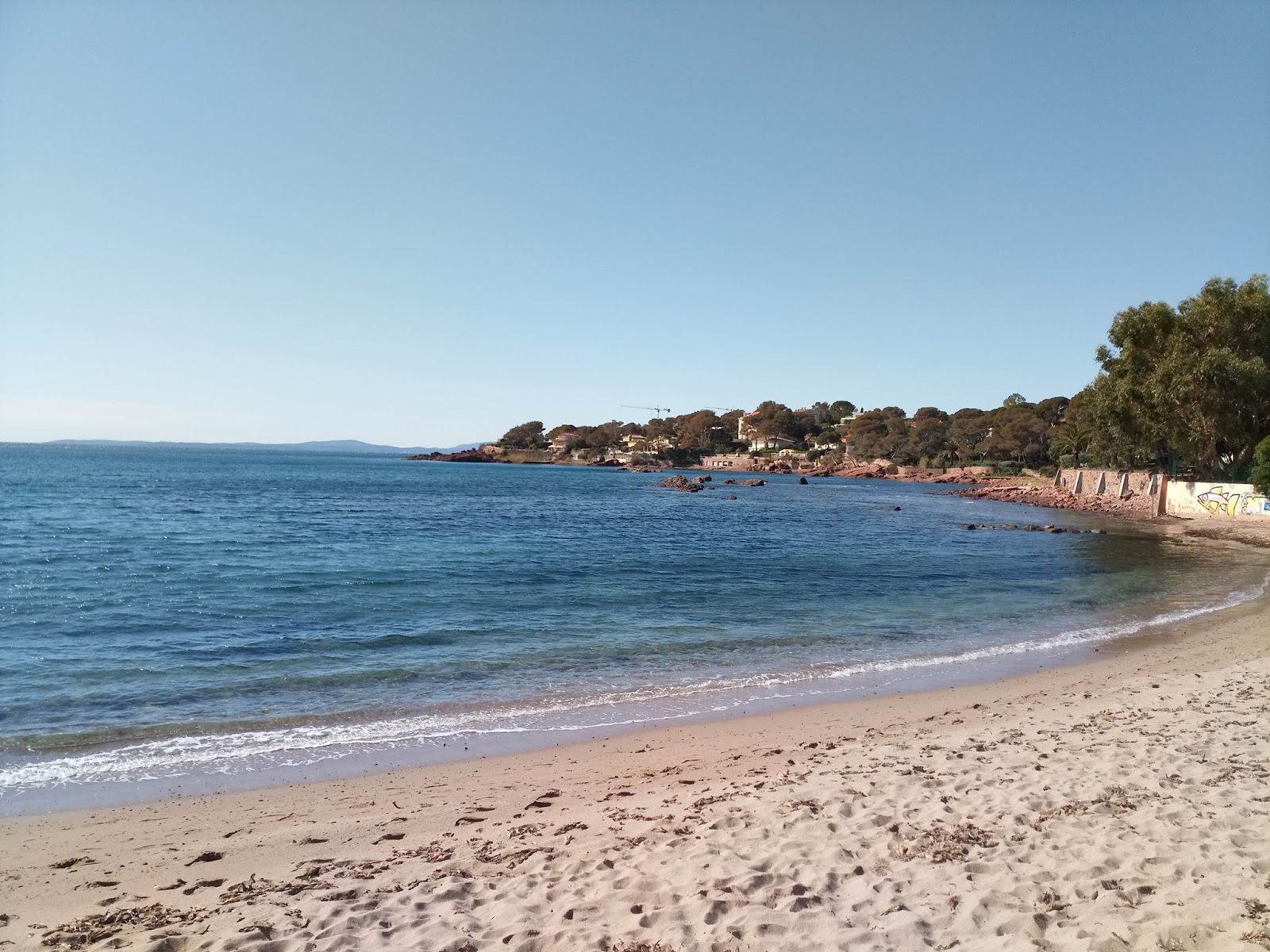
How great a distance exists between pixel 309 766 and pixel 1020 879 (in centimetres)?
724

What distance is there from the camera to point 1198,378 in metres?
45.4

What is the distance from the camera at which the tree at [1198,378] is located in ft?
149

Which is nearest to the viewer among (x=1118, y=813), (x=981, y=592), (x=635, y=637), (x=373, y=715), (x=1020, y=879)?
(x=1020, y=879)

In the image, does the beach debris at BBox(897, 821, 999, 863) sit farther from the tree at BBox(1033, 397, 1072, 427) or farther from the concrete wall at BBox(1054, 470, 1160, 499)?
the tree at BBox(1033, 397, 1072, 427)

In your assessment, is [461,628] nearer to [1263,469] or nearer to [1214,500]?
[1263,469]

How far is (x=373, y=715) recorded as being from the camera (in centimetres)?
1037

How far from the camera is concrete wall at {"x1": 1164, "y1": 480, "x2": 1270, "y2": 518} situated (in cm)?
4275

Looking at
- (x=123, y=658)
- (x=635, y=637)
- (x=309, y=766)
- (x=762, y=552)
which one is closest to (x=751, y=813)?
(x=309, y=766)

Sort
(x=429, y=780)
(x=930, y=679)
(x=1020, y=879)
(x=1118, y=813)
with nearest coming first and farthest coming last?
(x=1020, y=879)
(x=1118, y=813)
(x=429, y=780)
(x=930, y=679)

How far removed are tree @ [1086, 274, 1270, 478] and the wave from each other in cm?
4448

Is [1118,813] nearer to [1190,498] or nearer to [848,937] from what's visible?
[848,937]

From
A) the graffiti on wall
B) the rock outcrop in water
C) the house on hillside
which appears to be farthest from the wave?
the house on hillside

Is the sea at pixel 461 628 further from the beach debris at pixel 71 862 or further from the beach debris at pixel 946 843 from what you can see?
the beach debris at pixel 946 843

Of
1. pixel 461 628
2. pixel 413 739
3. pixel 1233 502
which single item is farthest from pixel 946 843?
pixel 1233 502
